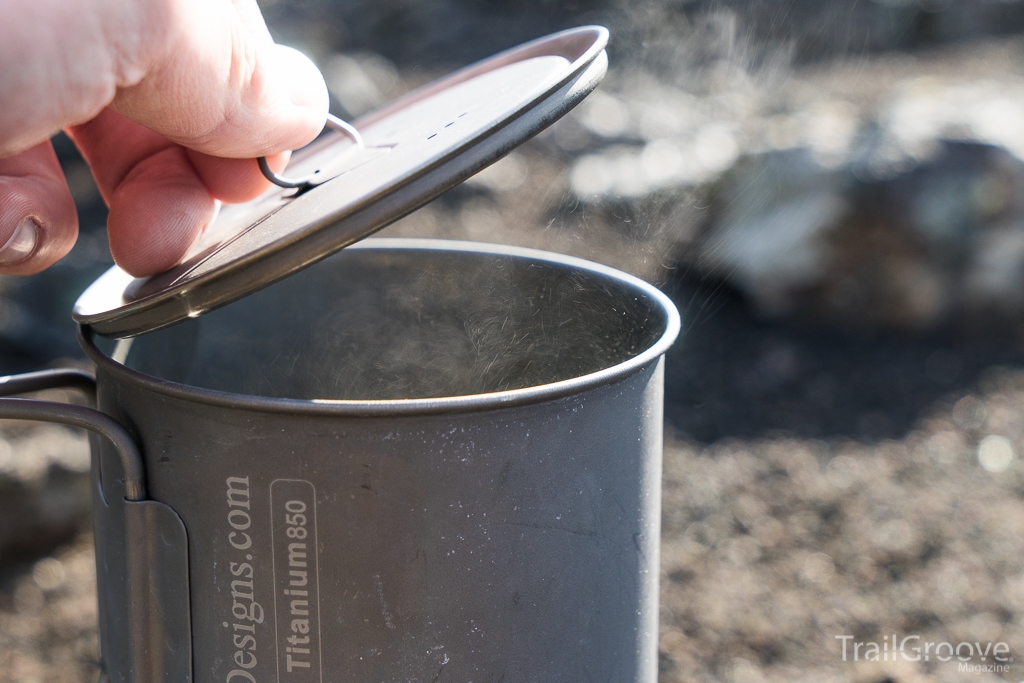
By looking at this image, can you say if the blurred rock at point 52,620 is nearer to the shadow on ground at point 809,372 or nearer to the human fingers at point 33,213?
the human fingers at point 33,213

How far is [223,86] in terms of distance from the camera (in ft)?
3.25

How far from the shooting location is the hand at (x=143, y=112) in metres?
0.82

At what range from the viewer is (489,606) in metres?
1.01

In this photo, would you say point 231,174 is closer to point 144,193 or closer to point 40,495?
point 144,193

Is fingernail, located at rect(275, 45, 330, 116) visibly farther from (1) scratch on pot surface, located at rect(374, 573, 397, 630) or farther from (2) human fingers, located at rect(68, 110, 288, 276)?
(1) scratch on pot surface, located at rect(374, 573, 397, 630)

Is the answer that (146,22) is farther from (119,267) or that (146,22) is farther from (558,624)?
(558,624)

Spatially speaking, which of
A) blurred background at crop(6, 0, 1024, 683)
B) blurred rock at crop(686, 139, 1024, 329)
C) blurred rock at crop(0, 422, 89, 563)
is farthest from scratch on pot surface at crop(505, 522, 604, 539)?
blurred rock at crop(686, 139, 1024, 329)

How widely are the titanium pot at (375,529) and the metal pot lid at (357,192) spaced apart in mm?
91

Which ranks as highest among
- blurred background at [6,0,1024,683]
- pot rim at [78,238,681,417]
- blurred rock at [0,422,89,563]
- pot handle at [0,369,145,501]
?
→ pot rim at [78,238,681,417]

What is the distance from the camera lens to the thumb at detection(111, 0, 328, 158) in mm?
907

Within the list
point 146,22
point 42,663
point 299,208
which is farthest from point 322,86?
point 42,663

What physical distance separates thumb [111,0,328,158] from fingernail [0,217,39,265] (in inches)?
11.9

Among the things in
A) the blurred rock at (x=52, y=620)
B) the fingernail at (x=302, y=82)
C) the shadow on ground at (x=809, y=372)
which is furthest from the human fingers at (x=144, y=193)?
the shadow on ground at (x=809, y=372)

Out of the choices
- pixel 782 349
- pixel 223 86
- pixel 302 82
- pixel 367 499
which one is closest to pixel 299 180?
pixel 302 82
